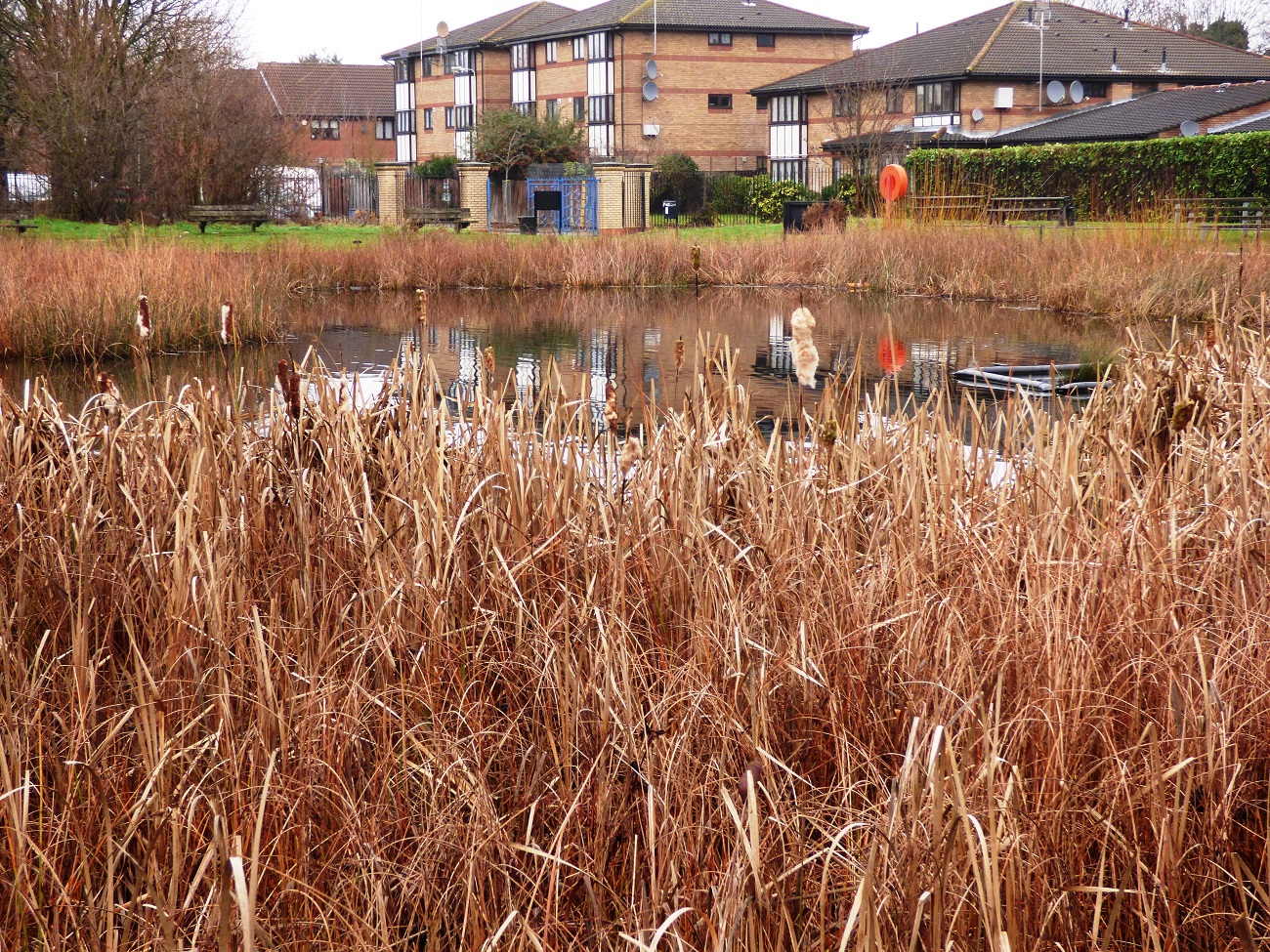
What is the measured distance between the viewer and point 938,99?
43188 mm

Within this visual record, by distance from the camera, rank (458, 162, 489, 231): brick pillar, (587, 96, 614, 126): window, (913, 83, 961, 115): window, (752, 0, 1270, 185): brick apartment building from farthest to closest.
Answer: (587, 96, 614, 126): window → (913, 83, 961, 115): window → (752, 0, 1270, 185): brick apartment building → (458, 162, 489, 231): brick pillar

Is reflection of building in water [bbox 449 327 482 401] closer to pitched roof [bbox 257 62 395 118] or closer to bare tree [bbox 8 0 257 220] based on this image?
bare tree [bbox 8 0 257 220]

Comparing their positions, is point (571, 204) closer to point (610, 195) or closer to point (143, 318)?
point (610, 195)

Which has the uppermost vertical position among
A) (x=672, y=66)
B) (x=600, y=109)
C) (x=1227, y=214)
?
(x=672, y=66)

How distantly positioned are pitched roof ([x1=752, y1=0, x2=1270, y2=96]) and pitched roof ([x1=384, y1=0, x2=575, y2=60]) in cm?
1271

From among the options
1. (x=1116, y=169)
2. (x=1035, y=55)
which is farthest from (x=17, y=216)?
(x=1035, y=55)

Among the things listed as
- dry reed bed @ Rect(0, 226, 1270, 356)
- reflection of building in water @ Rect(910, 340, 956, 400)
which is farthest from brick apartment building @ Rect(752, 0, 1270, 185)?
reflection of building in water @ Rect(910, 340, 956, 400)

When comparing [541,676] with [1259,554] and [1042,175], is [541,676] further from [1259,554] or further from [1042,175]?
[1042,175]

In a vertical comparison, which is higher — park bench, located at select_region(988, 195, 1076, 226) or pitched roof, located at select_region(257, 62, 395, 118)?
pitched roof, located at select_region(257, 62, 395, 118)

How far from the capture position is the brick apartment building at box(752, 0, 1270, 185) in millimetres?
42031

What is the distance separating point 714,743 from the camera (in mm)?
2469

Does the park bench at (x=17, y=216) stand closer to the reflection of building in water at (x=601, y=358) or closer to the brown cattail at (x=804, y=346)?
the reflection of building in water at (x=601, y=358)

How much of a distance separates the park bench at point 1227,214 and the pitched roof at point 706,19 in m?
26.8

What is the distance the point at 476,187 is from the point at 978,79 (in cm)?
1635
